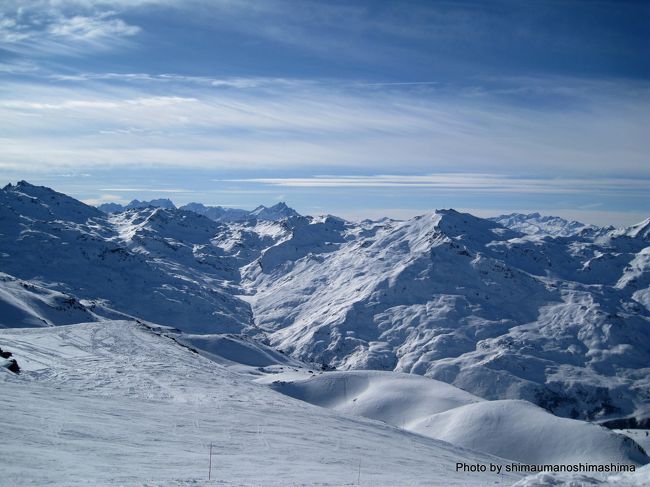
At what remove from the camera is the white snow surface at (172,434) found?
71.2ft

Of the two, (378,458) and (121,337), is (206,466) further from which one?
(121,337)

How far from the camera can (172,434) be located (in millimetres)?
29609

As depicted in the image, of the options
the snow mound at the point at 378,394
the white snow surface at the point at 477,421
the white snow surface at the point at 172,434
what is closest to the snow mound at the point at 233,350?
the snow mound at the point at 378,394

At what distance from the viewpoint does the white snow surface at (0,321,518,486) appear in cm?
2170

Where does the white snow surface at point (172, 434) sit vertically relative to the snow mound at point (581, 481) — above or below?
below

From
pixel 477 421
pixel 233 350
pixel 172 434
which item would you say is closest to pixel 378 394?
pixel 477 421

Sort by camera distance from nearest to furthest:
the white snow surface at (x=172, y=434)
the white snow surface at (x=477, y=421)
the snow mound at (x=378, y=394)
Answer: the white snow surface at (x=172, y=434) < the white snow surface at (x=477, y=421) < the snow mound at (x=378, y=394)

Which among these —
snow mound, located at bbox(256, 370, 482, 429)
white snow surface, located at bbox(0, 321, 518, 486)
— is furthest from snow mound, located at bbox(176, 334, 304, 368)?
white snow surface, located at bbox(0, 321, 518, 486)

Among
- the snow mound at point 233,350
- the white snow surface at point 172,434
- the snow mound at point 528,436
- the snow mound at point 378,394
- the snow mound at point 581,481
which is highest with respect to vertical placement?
the snow mound at point 581,481

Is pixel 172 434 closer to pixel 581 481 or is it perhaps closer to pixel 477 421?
pixel 581 481

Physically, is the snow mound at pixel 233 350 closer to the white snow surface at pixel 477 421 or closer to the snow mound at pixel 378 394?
the snow mound at pixel 378 394

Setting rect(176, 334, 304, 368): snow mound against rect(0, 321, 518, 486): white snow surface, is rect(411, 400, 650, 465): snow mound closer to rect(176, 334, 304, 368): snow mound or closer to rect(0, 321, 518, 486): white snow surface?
rect(0, 321, 518, 486): white snow surface

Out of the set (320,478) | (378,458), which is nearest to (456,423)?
(378,458)

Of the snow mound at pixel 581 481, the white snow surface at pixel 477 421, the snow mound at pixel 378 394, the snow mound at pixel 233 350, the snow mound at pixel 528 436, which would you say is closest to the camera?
the snow mound at pixel 581 481
